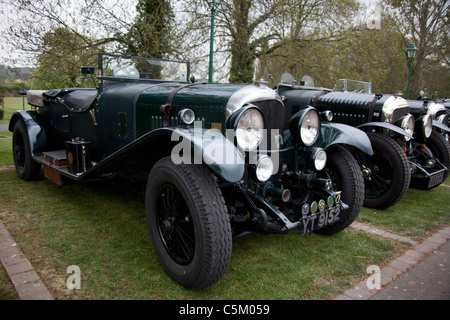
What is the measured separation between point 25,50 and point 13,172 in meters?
4.94

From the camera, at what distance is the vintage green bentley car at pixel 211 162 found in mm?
2219

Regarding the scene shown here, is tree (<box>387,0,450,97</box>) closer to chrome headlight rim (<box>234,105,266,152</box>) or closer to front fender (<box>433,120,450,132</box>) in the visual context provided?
front fender (<box>433,120,450,132</box>)

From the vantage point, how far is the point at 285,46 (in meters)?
12.1

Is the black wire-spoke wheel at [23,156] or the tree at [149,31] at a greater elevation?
the tree at [149,31]

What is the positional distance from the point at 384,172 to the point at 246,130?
2878 mm

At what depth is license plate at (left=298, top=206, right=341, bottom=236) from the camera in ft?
8.25

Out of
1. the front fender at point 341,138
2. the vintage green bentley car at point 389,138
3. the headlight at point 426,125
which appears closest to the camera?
the front fender at point 341,138

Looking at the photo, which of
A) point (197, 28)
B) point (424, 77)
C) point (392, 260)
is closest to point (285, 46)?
point (197, 28)

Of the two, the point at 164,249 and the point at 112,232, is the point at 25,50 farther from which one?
the point at 164,249

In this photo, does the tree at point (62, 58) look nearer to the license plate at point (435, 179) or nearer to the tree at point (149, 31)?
the tree at point (149, 31)

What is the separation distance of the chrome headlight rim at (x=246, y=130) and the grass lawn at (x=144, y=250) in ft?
3.31
